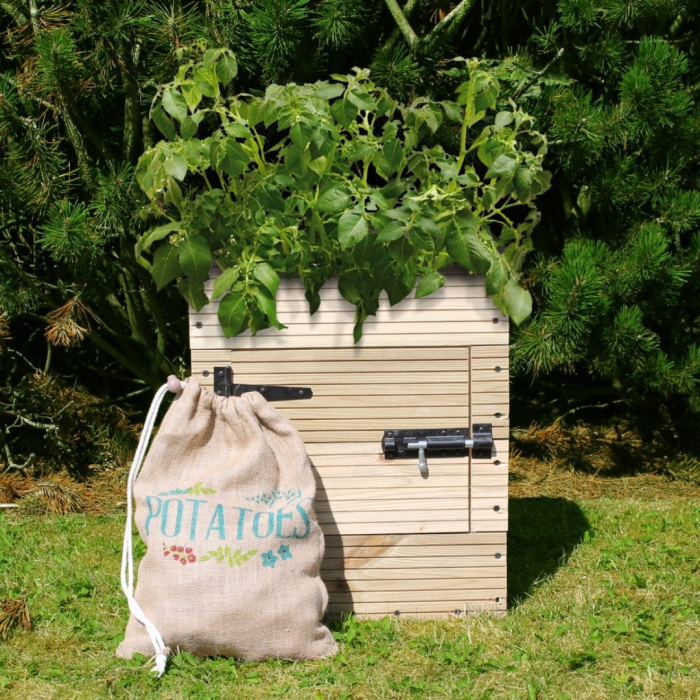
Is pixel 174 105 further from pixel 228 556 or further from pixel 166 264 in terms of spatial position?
pixel 228 556

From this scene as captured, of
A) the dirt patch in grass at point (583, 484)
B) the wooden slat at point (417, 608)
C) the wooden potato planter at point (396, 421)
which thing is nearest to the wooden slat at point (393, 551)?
the wooden potato planter at point (396, 421)

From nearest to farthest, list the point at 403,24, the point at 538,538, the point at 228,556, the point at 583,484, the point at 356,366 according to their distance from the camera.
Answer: the point at 228,556 → the point at 356,366 → the point at 538,538 → the point at 403,24 → the point at 583,484

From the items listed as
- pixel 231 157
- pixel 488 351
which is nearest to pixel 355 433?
pixel 488 351

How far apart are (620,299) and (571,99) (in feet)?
2.32

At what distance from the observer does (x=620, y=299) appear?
3184 millimetres

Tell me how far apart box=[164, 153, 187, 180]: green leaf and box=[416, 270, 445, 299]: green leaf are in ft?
2.00

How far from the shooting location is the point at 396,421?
2.21 m

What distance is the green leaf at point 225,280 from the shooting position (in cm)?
209

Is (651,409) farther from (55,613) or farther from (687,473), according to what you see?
(55,613)

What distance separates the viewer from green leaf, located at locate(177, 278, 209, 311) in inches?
84.1

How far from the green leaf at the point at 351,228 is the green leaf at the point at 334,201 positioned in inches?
1.9

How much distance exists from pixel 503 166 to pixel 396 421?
67 cm

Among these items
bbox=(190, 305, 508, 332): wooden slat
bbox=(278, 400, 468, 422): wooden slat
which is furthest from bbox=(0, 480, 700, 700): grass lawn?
bbox=(190, 305, 508, 332): wooden slat

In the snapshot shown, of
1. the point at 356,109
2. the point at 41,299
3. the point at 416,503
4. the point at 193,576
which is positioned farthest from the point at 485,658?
the point at 41,299
